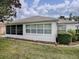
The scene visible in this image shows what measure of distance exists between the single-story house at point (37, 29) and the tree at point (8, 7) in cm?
831

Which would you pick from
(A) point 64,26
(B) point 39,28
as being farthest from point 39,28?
(A) point 64,26

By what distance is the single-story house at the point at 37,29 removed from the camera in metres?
27.9

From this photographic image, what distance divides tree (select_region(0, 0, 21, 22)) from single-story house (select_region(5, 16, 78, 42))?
8307mm

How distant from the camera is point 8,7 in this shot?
1952cm

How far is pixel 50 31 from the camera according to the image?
28109 mm

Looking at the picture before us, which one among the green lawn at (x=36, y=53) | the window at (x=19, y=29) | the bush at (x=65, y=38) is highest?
the window at (x=19, y=29)

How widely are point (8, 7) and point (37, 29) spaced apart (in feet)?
35.0

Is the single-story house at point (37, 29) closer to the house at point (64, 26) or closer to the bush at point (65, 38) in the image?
the house at point (64, 26)

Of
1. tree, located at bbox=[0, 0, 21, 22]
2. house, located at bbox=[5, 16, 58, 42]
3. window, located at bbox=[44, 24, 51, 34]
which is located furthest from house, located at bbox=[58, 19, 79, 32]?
tree, located at bbox=[0, 0, 21, 22]

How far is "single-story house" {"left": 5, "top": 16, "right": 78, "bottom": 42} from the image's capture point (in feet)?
91.6

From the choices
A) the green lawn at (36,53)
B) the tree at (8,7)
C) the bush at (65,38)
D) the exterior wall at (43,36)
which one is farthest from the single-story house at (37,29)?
the tree at (8,7)

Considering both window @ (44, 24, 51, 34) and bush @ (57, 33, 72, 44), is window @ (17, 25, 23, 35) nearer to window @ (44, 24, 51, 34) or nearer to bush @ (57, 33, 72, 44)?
window @ (44, 24, 51, 34)

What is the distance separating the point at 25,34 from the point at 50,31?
4934 mm

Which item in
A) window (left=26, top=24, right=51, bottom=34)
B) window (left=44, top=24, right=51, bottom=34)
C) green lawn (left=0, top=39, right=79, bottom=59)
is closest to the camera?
green lawn (left=0, top=39, right=79, bottom=59)
